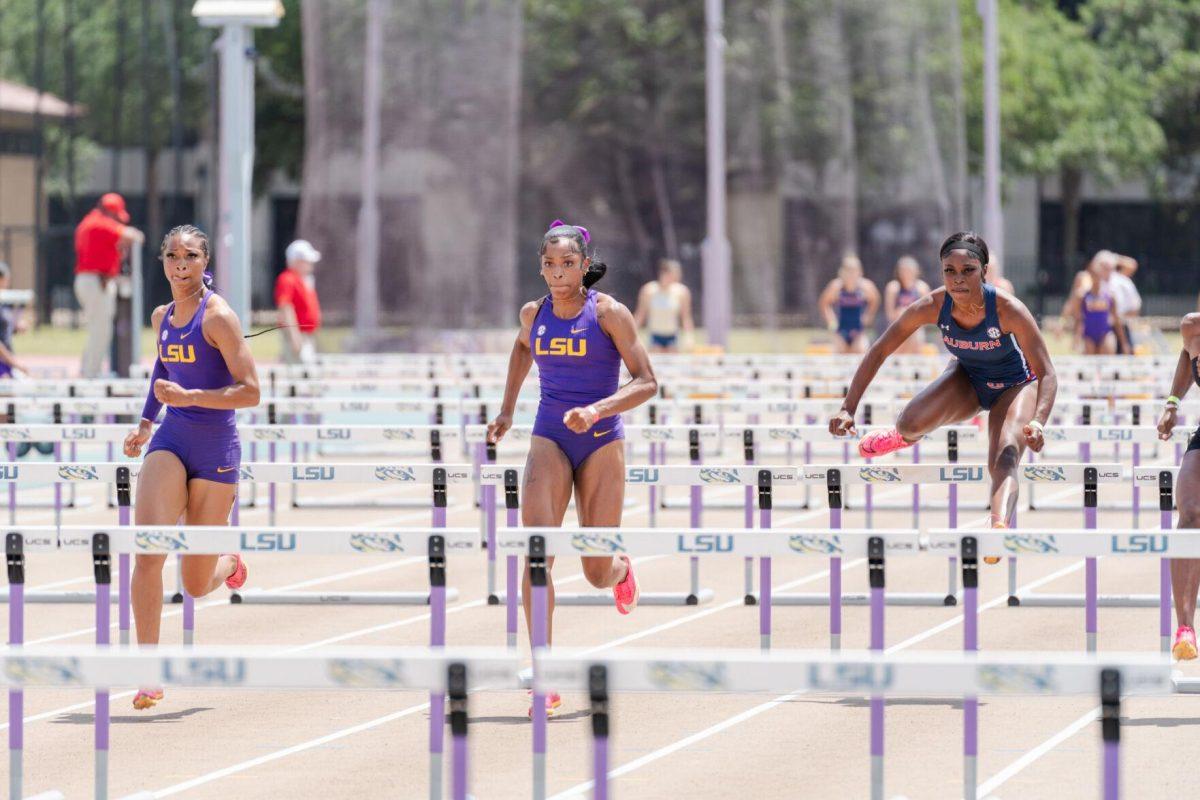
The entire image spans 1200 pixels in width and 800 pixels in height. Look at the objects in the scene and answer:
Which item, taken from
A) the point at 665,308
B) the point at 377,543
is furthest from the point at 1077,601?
the point at 665,308

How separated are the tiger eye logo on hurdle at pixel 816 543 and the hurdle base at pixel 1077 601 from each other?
5189mm

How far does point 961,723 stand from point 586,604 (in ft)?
13.3

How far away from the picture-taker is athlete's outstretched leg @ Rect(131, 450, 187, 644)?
9.42m

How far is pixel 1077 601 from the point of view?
12969 mm

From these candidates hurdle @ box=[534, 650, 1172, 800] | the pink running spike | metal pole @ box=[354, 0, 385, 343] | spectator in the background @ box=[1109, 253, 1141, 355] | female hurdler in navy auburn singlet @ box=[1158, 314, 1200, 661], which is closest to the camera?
hurdle @ box=[534, 650, 1172, 800]

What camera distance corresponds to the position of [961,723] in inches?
368

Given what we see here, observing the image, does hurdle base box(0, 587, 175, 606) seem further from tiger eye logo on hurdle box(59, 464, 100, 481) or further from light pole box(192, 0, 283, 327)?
light pole box(192, 0, 283, 327)

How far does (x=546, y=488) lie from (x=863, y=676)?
3862mm

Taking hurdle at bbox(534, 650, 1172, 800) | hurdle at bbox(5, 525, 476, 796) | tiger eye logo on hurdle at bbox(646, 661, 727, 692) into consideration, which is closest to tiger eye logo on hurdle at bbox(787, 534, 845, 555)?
hurdle at bbox(5, 525, 476, 796)

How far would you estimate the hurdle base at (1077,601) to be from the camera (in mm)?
12812

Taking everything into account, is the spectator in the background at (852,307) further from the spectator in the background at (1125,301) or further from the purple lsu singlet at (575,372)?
the purple lsu singlet at (575,372)

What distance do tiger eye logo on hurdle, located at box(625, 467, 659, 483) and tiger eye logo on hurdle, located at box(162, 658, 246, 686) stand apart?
5189mm

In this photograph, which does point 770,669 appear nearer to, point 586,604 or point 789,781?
point 789,781

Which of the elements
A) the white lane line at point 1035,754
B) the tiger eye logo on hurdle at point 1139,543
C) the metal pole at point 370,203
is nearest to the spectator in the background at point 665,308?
the metal pole at point 370,203
